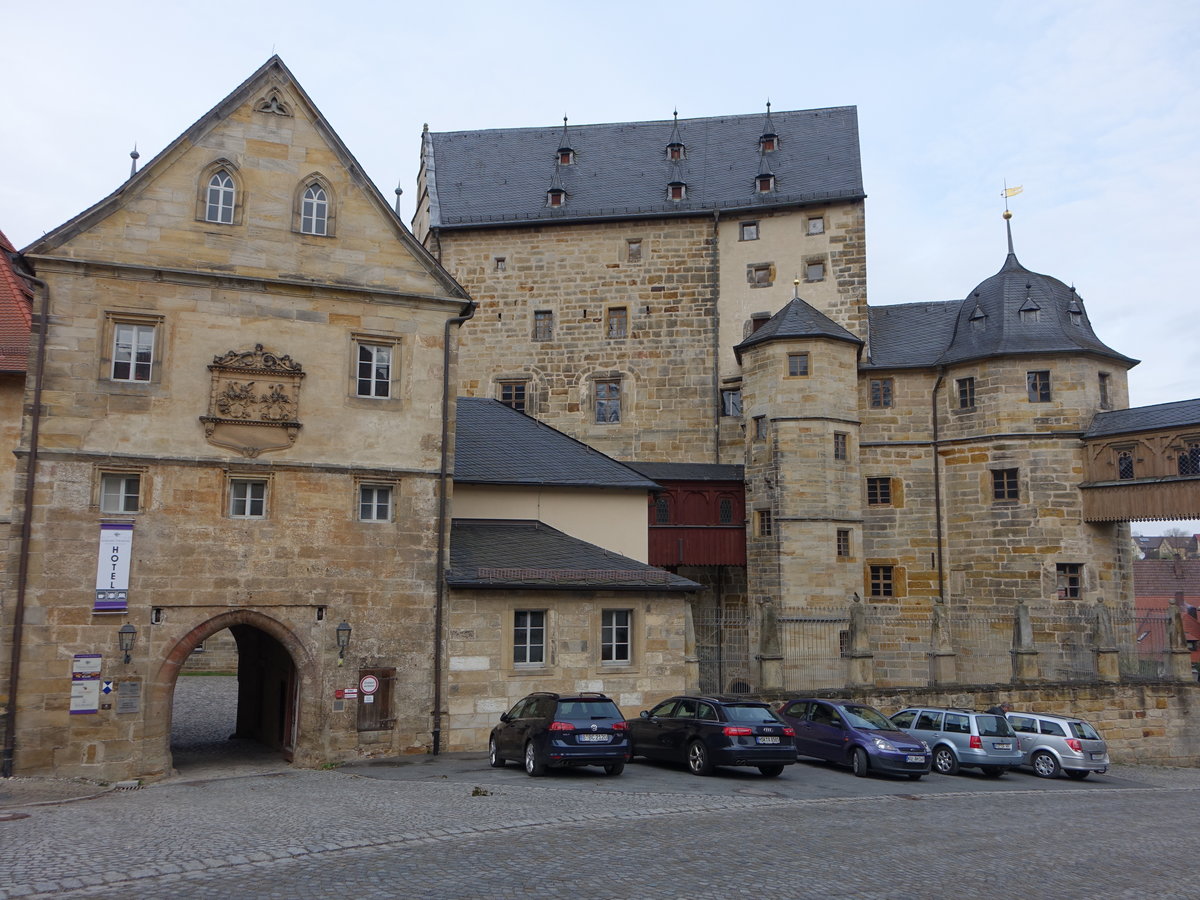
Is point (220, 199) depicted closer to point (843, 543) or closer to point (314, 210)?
point (314, 210)

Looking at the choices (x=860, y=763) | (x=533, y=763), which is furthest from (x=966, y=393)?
(x=533, y=763)

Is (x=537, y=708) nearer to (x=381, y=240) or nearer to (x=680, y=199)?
(x=381, y=240)

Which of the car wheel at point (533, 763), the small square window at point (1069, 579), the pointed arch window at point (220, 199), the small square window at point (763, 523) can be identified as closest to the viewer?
the car wheel at point (533, 763)

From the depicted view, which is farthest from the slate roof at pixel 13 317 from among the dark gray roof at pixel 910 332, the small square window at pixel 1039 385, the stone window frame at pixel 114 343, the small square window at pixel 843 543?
the small square window at pixel 1039 385

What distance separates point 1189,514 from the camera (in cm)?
2967

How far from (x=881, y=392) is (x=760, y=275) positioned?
6.01m

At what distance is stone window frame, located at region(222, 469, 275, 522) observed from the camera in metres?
18.8

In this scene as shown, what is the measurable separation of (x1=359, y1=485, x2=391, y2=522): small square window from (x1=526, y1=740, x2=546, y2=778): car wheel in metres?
5.48

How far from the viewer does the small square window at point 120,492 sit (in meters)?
18.2

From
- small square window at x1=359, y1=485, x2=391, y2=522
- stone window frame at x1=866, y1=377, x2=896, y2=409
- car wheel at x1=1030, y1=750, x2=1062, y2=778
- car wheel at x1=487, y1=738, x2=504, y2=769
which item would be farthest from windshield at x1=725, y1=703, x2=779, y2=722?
stone window frame at x1=866, y1=377, x2=896, y2=409

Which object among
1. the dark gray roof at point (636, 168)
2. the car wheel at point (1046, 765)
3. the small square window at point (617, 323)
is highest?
the dark gray roof at point (636, 168)

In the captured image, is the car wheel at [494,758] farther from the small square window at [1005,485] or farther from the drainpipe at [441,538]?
the small square window at [1005,485]

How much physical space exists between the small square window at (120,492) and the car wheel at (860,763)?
43.0 feet

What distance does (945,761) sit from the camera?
20359mm
